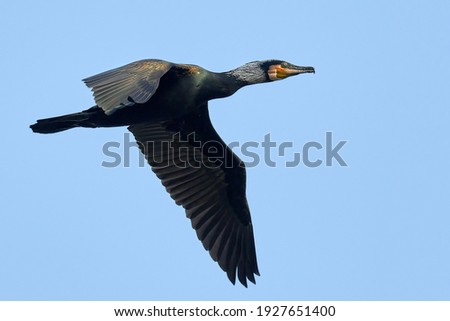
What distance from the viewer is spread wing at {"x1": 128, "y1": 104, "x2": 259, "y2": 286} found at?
15.9 m

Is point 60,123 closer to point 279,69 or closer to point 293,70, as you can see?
point 279,69

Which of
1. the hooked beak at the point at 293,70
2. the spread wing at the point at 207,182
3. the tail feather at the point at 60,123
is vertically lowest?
the spread wing at the point at 207,182

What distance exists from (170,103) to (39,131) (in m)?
1.76

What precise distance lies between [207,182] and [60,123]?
2.75 m

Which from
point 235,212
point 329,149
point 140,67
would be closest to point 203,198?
point 235,212

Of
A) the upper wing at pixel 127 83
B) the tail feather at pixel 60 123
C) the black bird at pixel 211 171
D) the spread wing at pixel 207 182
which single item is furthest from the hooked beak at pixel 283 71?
the tail feather at pixel 60 123

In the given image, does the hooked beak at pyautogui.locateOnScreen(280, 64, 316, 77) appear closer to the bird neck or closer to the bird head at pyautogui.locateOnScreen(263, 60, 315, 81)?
the bird head at pyautogui.locateOnScreen(263, 60, 315, 81)

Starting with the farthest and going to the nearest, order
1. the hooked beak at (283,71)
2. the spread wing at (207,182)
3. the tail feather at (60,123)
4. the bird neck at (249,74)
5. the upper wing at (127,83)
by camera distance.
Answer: the spread wing at (207,182) → the hooked beak at (283,71) → the bird neck at (249,74) → the tail feather at (60,123) → the upper wing at (127,83)

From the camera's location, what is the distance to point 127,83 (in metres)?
13.2

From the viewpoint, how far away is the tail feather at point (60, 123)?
1435cm

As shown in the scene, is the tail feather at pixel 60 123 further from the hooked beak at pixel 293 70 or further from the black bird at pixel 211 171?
the hooked beak at pixel 293 70

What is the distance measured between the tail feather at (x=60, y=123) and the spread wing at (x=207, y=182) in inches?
67.8

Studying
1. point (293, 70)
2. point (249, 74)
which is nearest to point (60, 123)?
point (249, 74)
